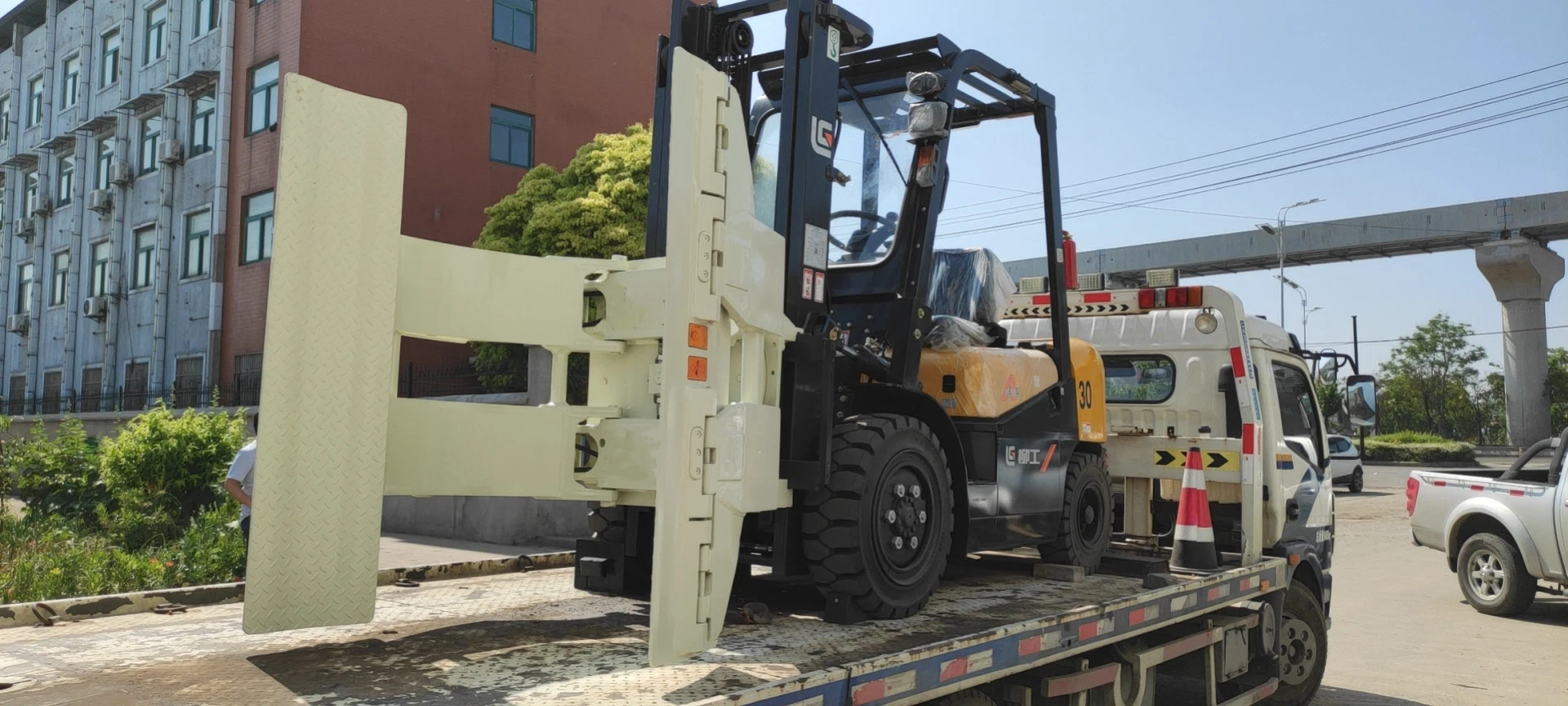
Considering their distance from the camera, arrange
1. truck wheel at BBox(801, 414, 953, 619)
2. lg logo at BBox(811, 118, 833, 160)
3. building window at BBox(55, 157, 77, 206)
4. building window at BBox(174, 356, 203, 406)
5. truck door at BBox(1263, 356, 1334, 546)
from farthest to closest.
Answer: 1. building window at BBox(55, 157, 77, 206)
2. building window at BBox(174, 356, 203, 406)
3. truck door at BBox(1263, 356, 1334, 546)
4. lg logo at BBox(811, 118, 833, 160)
5. truck wheel at BBox(801, 414, 953, 619)

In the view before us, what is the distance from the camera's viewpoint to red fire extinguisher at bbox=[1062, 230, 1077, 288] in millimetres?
6873

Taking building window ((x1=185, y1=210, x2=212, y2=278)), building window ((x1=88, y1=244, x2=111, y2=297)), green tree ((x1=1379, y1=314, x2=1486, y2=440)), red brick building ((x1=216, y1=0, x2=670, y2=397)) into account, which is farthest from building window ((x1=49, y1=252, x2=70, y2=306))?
green tree ((x1=1379, y1=314, x2=1486, y2=440))

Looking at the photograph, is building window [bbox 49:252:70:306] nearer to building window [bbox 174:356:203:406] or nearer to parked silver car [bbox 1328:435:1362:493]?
building window [bbox 174:356:203:406]

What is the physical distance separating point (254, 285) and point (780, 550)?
22.2 metres

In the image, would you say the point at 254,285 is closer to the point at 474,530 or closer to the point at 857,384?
the point at 474,530

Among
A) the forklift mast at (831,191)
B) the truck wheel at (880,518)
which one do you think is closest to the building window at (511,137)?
the forklift mast at (831,191)

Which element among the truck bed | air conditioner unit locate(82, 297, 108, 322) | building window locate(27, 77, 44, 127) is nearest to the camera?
the truck bed

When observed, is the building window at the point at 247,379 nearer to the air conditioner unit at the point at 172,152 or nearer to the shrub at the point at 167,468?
the air conditioner unit at the point at 172,152

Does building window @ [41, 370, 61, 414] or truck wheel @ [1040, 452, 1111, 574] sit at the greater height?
building window @ [41, 370, 61, 414]

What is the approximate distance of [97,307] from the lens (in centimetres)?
2920

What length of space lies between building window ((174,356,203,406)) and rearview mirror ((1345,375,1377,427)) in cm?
2290

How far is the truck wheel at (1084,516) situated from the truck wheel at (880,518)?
1462 mm

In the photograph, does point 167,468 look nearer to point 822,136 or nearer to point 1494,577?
point 822,136

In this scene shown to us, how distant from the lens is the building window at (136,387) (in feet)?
89.3
